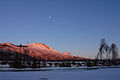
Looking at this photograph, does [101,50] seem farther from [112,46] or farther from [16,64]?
[16,64]

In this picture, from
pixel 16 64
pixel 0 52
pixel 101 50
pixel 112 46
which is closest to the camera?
pixel 16 64

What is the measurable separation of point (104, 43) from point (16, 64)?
98.0 ft

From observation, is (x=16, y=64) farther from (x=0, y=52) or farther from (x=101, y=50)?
(x=0, y=52)

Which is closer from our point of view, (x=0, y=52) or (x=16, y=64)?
(x=16, y=64)

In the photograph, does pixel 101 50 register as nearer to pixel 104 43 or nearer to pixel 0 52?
pixel 104 43

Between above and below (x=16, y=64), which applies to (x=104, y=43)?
above

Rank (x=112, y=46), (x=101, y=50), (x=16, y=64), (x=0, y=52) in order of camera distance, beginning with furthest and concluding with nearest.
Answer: (x=0, y=52)
(x=112, y=46)
(x=101, y=50)
(x=16, y=64)

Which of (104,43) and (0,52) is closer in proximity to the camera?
(104,43)

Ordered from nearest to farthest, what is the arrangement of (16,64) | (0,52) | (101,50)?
(16,64), (101,50), (0,52)

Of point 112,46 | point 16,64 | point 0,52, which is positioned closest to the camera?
point 16,64

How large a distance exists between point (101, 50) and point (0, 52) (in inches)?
5971

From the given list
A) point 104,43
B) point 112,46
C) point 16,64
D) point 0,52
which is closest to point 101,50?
point 104,43

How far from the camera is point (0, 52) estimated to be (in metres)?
181

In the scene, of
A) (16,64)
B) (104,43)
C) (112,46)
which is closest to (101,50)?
(104,43)
